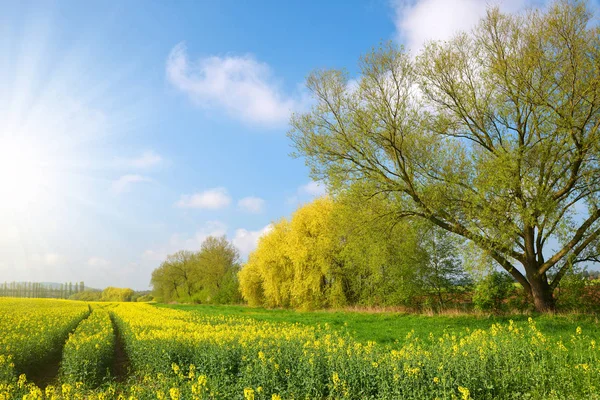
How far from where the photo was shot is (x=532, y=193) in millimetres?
17000

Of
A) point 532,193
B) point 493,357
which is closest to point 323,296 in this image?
point 532,193

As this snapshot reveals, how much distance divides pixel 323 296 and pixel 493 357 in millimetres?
24876

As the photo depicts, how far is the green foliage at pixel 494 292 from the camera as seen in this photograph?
2070cm

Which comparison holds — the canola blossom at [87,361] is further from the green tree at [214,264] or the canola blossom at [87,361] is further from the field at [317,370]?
the green tree at [214,264]

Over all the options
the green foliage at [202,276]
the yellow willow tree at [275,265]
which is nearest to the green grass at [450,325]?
the yellow willow tree at [275,265]

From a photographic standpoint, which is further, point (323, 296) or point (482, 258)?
point (323, 296)

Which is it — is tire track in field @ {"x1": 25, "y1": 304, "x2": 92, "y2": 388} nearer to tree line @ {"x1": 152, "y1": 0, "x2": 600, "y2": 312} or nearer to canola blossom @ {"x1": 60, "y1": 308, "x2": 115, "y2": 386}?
canola blossom @ {"x1": 60, "y1": 308, "x2": 115, "y2": 386}

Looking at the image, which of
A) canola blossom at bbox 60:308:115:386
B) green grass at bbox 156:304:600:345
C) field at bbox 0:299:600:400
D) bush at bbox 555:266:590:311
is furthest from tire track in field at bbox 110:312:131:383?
bush at bbox 555:266:590:311

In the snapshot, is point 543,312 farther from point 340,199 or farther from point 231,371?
point 231,371

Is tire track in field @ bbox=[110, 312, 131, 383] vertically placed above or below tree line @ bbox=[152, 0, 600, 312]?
below

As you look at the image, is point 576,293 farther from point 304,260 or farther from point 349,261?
point 304,260

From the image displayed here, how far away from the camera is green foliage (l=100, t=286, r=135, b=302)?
10317cm

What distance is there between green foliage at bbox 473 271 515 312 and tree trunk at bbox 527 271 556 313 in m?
1.87

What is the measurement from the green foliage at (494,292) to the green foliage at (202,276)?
38755mm
